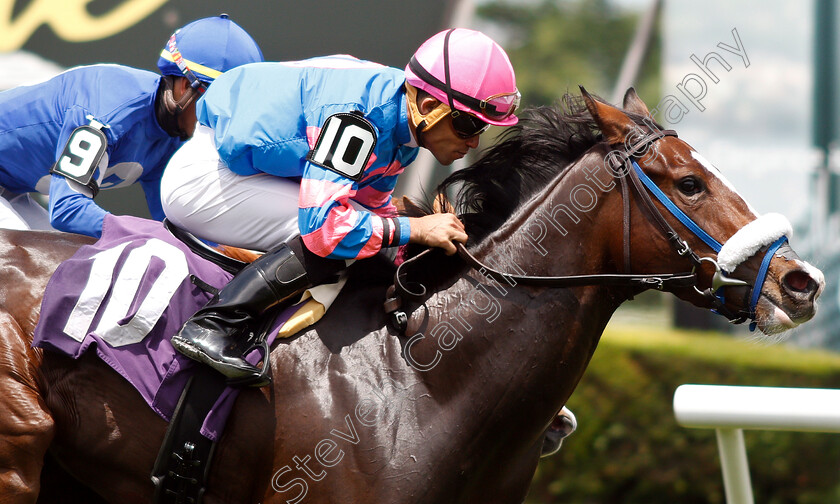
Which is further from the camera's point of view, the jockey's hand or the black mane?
the black mane

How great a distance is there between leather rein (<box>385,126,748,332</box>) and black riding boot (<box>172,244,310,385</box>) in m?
0.27

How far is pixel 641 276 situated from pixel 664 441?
3249 millimetres

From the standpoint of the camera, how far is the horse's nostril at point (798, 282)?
2131 mm

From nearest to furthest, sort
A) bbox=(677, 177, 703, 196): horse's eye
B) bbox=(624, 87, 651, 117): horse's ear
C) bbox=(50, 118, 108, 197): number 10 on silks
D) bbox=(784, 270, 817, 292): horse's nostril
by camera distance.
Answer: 1. bbox=(784, 270, 817, 292): horse's nostril
2. bbox=(677, 177, 703, 196): horse's eye
3. bbox=(624, 87, 651, 117): horse's ear
4. bbox=(50, 118, 108, 197): number 10 on silks

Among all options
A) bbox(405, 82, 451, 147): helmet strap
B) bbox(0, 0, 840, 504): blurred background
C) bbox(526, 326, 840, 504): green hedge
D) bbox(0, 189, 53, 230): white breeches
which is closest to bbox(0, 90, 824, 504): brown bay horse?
bbox(405, 82, 451, 147): helmet strap

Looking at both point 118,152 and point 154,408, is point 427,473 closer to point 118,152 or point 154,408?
point 154,408

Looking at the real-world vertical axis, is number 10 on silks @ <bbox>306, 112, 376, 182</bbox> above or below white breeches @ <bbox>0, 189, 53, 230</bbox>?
above

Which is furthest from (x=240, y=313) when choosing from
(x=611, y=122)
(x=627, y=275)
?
(x=611, y=122)

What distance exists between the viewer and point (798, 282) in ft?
7.01

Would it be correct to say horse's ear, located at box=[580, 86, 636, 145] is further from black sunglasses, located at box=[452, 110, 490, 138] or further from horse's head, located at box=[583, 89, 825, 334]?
black sunglasses, located at box=[452, 110, 490, 138]

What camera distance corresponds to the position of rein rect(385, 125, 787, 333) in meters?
2.19

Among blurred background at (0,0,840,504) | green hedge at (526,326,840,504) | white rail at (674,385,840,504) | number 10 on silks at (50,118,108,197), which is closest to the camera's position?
white rail at (674,385,840,504)

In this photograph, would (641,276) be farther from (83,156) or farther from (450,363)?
(83,156)

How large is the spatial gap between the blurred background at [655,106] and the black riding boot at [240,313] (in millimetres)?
1955
